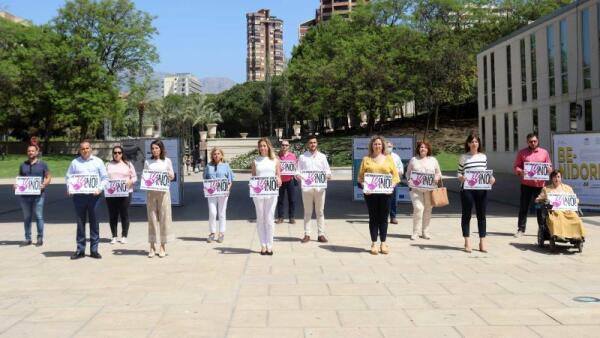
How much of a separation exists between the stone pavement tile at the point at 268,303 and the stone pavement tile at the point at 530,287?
249 cm

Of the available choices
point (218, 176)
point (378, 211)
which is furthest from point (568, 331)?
point (218, 176)

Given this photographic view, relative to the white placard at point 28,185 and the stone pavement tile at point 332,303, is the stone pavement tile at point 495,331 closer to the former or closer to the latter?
the stone pavement tile at point 332,303

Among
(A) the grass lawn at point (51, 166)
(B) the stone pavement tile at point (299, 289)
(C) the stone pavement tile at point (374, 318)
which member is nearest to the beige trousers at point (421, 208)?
(B) the stone pavement tile at point (299, 289)

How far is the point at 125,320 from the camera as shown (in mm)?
5520

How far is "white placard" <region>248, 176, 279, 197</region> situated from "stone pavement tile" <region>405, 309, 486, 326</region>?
3685 millimetres

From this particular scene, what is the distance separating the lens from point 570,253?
902cm

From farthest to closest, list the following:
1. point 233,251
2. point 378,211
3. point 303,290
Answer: point 233,251 → point 378,211 → point 303,290

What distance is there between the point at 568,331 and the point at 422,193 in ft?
18.6

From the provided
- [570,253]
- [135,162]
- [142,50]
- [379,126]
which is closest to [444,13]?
[379,126]

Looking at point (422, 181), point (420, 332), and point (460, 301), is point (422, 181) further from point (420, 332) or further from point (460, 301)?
point (420, 332)

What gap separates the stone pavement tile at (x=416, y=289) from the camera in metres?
6.50

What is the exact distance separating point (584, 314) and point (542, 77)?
24134mm

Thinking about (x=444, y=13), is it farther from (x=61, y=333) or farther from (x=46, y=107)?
(x=61, y=333)

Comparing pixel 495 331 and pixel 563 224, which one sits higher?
pixel 563 224
